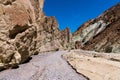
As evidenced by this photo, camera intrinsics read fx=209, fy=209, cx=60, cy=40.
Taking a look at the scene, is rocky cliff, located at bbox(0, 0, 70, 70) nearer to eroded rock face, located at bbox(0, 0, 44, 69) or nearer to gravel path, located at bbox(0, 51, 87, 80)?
→ eroded rock face, located at bbox(0, 0, 44, 69)

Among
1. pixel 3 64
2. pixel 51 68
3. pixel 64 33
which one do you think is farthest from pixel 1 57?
pixel 64 33

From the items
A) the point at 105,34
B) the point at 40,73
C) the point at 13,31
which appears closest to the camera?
the point at 40,73

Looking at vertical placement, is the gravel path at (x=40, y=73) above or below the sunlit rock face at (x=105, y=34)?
below

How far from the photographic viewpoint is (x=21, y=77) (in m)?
9.21

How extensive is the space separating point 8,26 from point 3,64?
1.93m

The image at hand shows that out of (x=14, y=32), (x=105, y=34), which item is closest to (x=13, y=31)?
(x=14, y=32)

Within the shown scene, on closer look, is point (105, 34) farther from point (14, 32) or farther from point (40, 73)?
point (40, 73)

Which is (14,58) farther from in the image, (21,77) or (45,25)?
(45,25)

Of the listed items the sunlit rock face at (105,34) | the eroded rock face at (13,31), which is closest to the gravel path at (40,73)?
the eroded rock face at (13,31)

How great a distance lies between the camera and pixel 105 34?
38.4m

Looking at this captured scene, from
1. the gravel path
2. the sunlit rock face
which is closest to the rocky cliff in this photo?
the gravel path

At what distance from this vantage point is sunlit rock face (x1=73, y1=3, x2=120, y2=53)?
3077 cm

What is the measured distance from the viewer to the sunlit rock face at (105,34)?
30775 mm

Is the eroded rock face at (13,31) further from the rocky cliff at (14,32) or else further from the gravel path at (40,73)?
the gravel path at (40,73)
